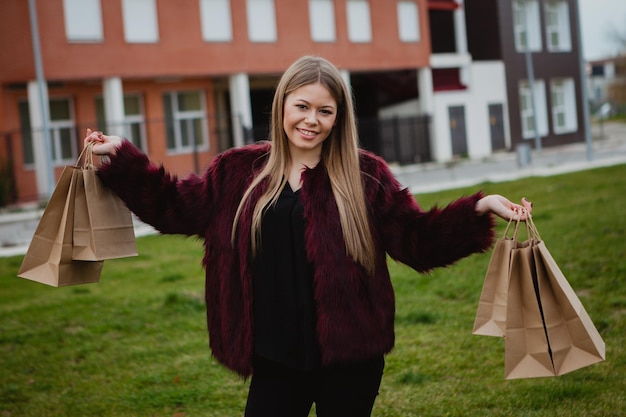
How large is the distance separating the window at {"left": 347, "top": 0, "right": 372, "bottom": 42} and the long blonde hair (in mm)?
31278

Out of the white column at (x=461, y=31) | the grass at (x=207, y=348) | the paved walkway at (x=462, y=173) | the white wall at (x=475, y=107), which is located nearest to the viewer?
the grass at (x=207, y=348)

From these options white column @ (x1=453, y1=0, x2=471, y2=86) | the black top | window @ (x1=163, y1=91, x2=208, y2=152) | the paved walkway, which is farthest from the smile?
white column @ (x1=453, y1=0, x2=471, y2=86)

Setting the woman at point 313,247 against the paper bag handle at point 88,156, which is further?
the paper bag handle at point 88,156

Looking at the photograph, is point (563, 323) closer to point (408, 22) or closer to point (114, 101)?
point (114, 101)

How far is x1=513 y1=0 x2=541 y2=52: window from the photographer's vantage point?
41500 mm

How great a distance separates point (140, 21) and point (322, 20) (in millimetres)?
7981

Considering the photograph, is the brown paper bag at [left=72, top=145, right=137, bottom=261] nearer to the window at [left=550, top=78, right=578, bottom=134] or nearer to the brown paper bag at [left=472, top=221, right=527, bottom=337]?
the brown paper bag at [left=472, top=221, right=527, bottom=337]

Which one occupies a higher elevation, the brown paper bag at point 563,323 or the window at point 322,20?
the window at point 322,20

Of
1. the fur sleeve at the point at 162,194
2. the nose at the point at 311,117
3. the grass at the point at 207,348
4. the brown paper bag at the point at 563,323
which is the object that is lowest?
the grass at the point at 207,348

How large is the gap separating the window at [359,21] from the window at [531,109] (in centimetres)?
1041

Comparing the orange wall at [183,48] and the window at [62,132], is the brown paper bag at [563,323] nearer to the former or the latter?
the window at [62,132]

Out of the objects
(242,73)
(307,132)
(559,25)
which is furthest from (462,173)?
(307,132)

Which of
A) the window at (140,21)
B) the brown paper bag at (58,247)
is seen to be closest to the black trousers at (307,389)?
the brown paper bag at (58,247)

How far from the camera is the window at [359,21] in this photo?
112 feet
